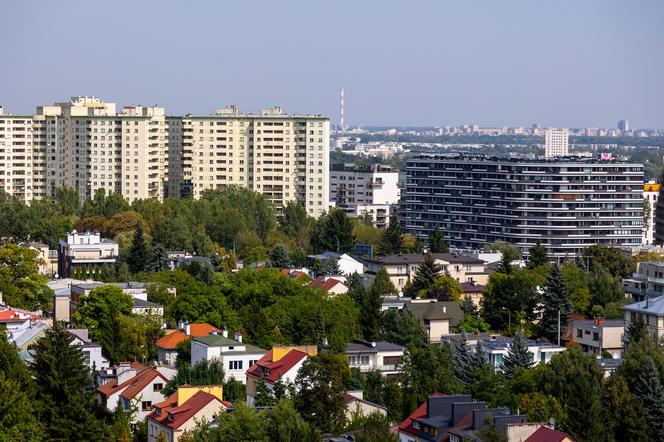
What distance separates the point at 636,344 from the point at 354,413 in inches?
310

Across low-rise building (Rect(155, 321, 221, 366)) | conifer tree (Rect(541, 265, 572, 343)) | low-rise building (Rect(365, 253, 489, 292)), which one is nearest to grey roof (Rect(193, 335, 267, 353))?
low-rise building (Rect(155, 321, 221, 366))

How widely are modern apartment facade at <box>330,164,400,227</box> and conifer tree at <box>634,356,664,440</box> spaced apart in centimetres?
6115

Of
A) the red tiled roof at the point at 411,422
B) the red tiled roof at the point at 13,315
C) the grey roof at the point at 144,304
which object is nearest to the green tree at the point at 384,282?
the grey roof at the point at 144,304

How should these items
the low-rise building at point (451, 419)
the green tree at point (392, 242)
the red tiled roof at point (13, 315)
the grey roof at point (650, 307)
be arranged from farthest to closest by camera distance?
1. the green tree at point (392, 242)
2. the red tiled roof at point (13, 315)
3. the grey roof at point (650, 307)
4. the low-rise building at point (451, 419)

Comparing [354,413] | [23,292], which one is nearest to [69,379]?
[354,413]

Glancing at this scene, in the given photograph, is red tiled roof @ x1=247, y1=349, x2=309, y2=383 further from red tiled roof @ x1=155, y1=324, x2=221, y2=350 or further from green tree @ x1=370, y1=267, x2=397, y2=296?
green tree @ x1=370, y1=267, x2=397, y2=296

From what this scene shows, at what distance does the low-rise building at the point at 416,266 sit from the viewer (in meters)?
52.5

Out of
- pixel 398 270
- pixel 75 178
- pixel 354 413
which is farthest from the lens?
pixel 75 178

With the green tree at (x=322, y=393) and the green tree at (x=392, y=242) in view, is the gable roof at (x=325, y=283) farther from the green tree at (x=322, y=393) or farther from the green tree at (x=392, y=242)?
the green tree at (x=322, y=393)

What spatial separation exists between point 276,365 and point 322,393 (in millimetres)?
3745

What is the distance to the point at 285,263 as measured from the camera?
56781 mm

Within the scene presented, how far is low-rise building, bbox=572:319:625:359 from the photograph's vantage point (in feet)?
131

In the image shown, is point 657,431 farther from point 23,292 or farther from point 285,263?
point 285,263

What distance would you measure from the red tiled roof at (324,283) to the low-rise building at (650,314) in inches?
388
